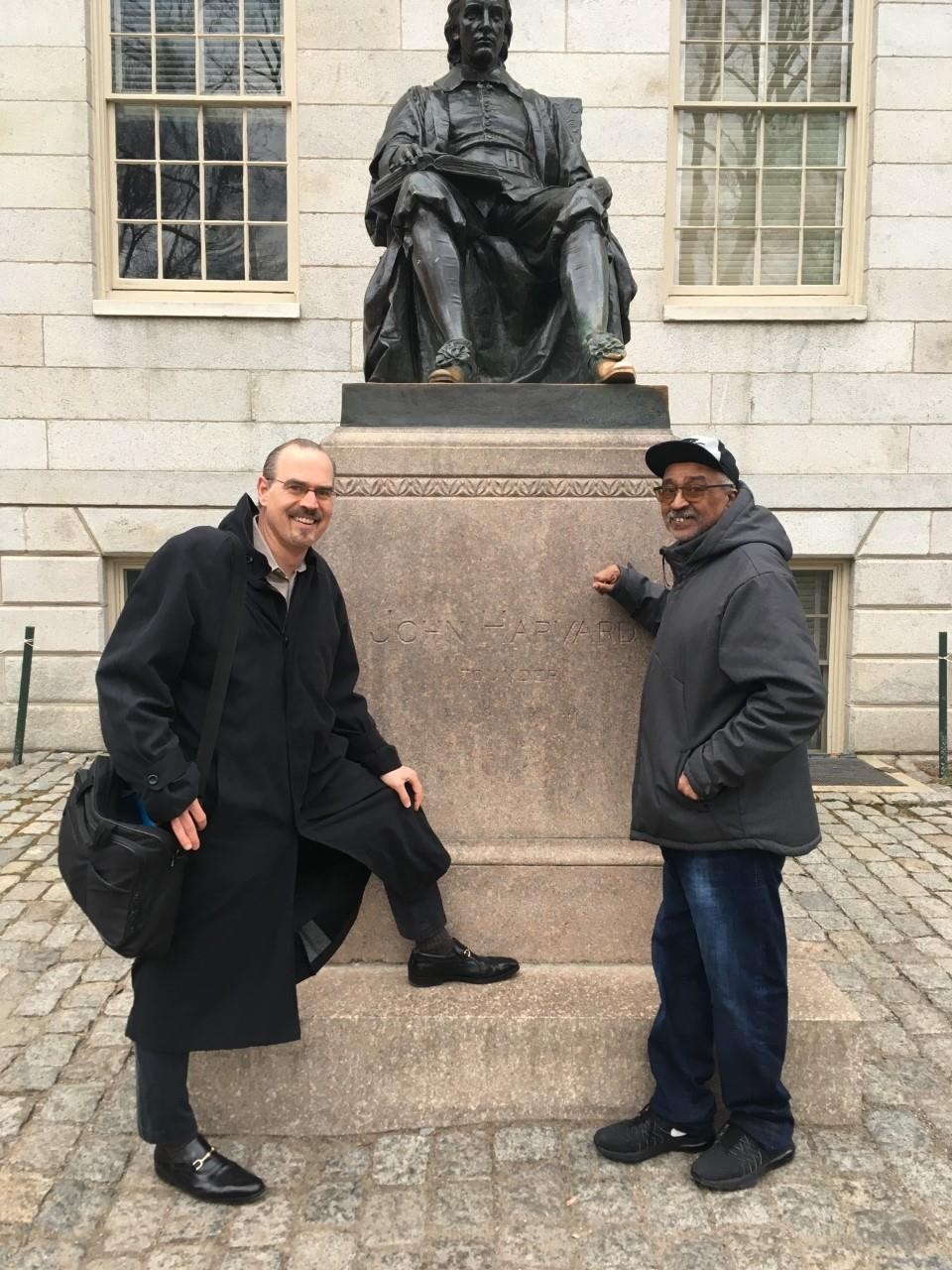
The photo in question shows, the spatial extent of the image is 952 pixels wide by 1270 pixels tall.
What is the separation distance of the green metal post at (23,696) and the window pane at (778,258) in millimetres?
6961

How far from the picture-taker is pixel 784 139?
8477 millimetres

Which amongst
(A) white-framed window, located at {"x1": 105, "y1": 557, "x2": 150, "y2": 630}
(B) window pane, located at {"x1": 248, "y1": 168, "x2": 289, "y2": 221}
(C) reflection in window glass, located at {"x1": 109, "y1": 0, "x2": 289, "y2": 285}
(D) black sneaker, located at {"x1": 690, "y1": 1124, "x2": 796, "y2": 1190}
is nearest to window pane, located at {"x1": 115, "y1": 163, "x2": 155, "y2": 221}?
(C) reflection in window glass, located at {"x1": 109, "y1": 0, "x2": 289, "y2": 285}

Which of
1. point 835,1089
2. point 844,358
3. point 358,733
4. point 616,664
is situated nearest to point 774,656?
point 616,664

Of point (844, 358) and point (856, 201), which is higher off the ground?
point (856, 201)

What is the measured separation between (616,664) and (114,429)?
6.26m

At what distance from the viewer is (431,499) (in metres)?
3.32

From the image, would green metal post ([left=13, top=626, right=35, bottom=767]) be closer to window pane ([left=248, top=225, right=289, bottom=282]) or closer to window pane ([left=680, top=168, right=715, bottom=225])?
window pane ([left=248, top=225, right=289, bottom=282])

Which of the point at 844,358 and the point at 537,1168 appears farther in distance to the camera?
the point at 844,358

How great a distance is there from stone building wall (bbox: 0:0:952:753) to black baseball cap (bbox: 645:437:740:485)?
227 inches

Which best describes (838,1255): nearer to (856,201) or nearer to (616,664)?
(616,664)

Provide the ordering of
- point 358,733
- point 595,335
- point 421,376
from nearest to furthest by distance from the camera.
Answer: point 358,733
point 595,335
point 421,376

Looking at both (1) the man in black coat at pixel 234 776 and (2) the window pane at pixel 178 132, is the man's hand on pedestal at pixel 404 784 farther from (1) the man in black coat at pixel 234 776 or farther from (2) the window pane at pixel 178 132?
(2) the window pane at pixel 178 132

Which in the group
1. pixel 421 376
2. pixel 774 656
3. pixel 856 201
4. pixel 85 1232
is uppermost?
pixel 856 201

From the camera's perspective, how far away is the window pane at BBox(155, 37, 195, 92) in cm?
832
